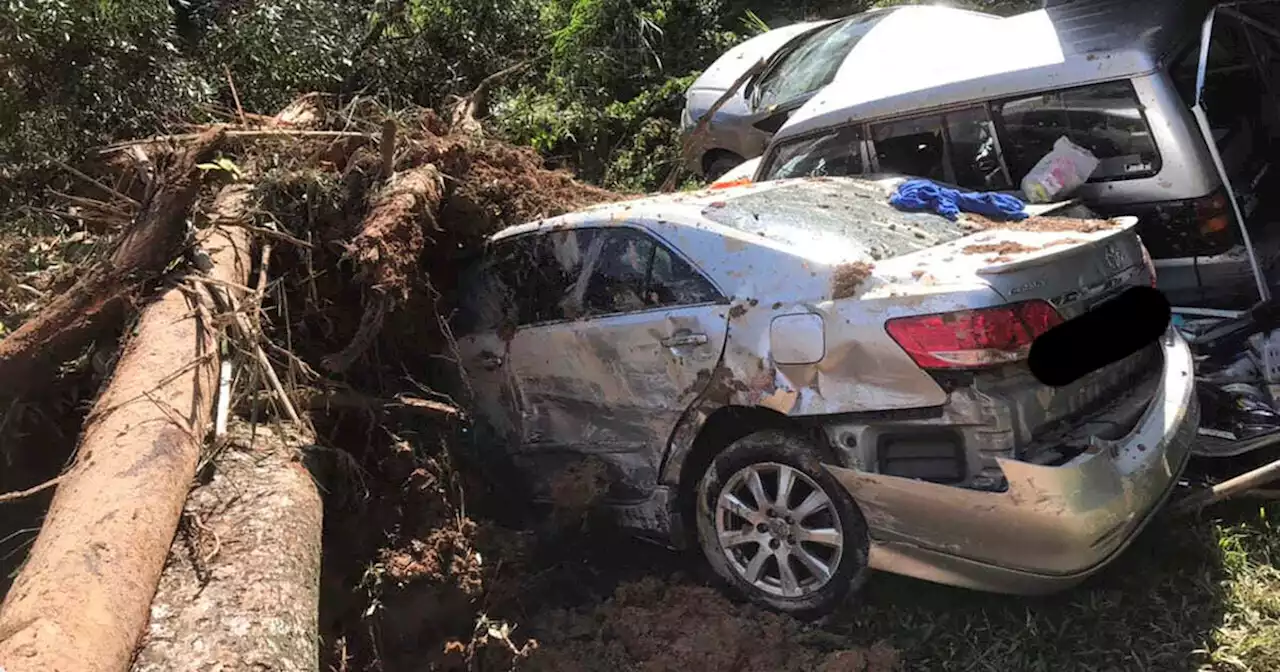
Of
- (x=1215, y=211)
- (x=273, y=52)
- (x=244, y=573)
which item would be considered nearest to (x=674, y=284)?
(x=244, y=573)

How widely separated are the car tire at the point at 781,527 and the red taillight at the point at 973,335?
588 mm

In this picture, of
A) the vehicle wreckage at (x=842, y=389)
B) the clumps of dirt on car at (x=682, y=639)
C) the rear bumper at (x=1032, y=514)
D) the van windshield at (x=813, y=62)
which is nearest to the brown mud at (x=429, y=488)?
→ the clumps of dirt on car at (x=682, y=639)

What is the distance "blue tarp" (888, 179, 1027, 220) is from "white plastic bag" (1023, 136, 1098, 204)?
532 millimetres

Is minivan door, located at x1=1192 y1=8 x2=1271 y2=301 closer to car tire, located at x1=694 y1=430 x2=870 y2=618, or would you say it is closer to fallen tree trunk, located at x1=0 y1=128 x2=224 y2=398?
car tire, located at x1=694 y1=430 x2=870 y2=618

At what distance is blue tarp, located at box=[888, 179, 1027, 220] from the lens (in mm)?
4234

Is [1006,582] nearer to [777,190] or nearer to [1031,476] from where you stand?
[1031,476]

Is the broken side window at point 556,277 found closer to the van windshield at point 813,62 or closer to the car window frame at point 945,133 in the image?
the car window frame at point 945,133

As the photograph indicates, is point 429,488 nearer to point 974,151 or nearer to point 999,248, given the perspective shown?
point 999,248

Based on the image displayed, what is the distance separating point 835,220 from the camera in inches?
A: 157

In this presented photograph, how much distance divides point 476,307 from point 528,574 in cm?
138

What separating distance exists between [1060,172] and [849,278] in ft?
6.48

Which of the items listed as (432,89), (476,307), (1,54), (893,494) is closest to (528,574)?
(476,307)

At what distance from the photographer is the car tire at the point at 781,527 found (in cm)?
358

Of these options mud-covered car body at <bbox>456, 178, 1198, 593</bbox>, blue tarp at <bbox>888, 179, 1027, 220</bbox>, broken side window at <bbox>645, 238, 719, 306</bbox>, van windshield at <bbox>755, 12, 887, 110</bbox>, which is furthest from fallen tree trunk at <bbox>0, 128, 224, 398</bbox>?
van windshield at <bbox>755, 12, 887, 110</bbox>
